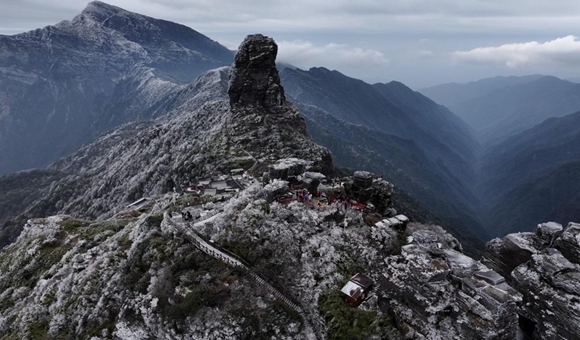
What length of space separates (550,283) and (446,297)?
870 cm

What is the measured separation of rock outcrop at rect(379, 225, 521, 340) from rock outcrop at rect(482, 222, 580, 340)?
2205 mm

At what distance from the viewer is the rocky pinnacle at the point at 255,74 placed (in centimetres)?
11219

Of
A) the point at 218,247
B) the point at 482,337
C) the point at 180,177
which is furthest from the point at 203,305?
the point at 180,177

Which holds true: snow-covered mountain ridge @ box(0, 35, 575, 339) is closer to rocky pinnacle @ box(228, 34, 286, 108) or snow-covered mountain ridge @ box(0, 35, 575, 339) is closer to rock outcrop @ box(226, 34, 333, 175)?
rock outcrop @ box(226, 34, 333, 175)

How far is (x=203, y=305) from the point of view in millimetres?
32844

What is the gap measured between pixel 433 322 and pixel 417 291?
109 inches

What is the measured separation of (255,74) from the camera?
113000 mm

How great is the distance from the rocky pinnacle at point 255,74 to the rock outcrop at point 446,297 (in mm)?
90392

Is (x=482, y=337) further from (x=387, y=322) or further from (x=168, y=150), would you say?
(x=168, y=150)

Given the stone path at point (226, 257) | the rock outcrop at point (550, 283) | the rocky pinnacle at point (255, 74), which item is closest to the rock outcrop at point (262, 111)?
the rocky pinnacle at point (255, 74)

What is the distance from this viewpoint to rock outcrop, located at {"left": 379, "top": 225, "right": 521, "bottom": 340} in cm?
2731

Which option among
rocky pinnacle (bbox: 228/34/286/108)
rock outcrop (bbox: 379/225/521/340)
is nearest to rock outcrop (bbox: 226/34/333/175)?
rocky pinnacle (bbox: 228/34/286/108)

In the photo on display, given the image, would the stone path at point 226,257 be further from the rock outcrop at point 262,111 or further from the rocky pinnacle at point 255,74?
the rocky pinnacle at point 255,74

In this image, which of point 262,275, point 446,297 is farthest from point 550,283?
point 262,275
